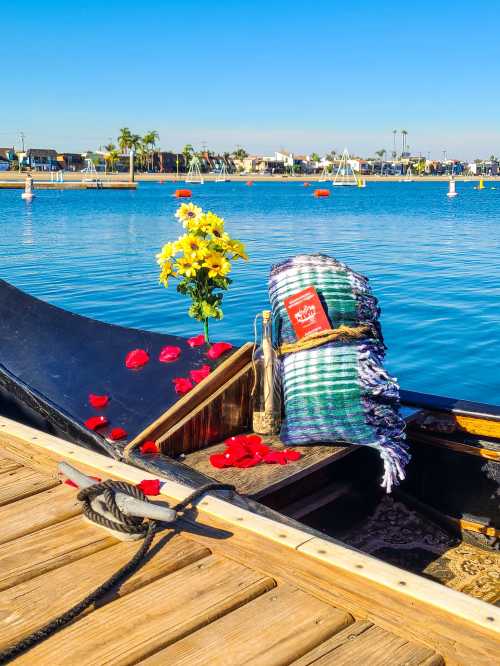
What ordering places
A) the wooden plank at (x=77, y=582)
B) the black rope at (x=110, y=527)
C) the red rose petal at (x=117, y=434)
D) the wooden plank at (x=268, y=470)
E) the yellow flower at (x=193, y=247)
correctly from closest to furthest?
the black rope at (x=110, y=527) < the wooden plank at (x=77, y=582) < the wooden plank at (x=268, y=470) < the red rose petal at (x=117, y=434) < the yellow flower at (x=193, y=247)

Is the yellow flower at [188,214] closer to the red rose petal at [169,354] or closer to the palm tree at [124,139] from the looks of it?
the red rose petal at [169,354]

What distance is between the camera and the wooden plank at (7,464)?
396cm

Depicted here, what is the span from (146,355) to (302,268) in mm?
1300

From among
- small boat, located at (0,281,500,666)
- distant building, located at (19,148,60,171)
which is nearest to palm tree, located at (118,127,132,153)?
distant building, located at (19,148,60,171)

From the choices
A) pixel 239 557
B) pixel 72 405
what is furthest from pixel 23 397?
pixel 239 557

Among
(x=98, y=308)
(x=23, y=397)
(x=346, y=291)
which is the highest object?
(x=346, y=291)

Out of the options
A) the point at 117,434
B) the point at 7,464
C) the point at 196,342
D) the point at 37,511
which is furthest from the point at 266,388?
the point at 37,511

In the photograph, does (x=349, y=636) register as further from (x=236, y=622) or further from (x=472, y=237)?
(x=472, y=237)

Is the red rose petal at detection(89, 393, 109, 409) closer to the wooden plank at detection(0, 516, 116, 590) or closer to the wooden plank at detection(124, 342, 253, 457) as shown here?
the wooden plank at detection(124, 342, 253, 457)

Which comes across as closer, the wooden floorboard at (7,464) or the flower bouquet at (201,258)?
the wooden floorboard at (7,464)

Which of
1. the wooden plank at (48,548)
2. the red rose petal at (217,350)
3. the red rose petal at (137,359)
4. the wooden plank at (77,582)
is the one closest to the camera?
the wooden plank at (77,582)

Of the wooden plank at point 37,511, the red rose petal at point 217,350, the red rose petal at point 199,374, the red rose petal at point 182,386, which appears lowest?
the wooden plank at point 37,511

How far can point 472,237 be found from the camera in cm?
3612

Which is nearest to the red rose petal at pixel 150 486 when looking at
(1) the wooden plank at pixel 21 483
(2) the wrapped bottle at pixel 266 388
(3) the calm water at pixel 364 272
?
(1) the wooden plank at pixel 21 483
